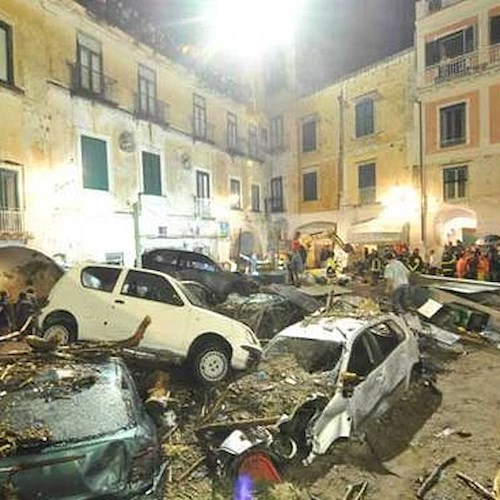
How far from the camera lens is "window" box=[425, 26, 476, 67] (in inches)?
877

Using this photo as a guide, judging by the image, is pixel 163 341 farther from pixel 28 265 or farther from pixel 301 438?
pixel 28 265

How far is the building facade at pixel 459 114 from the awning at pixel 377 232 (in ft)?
4.71

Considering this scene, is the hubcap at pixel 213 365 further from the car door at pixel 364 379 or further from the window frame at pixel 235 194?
the window frame at pixel 235 194

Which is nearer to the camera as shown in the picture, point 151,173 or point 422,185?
point 151,173

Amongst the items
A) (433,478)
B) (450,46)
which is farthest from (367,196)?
(433,478)

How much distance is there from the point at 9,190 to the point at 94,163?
395 cm

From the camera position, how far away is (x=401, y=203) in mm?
25172

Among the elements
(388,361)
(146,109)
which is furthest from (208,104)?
(388,361)

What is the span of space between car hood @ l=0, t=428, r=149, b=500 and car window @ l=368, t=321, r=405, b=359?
4210mm

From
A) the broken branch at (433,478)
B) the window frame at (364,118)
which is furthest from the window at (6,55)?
the window frame at (364,118)

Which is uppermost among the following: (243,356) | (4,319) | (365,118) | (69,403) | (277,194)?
(365,118)

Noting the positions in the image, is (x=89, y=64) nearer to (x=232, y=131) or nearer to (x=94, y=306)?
(x=232, y=131)

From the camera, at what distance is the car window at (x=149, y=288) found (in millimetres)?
8500

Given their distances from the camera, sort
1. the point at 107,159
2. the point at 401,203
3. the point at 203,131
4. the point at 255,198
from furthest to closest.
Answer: the point at 255,198
the point at 203,131
the point at 401,203
the point at 107,159
